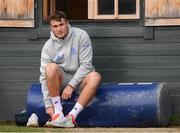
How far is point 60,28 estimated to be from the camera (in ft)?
21.4

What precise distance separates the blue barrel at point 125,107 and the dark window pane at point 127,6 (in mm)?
1047

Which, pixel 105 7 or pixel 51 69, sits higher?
pixel 105 7

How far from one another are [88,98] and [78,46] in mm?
626

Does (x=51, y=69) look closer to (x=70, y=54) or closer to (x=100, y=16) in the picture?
(x=70, y=54)

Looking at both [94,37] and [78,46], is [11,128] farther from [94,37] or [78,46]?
[94,37]

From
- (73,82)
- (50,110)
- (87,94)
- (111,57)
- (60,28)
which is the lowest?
(50,110)

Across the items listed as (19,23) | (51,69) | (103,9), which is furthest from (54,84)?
(103,9)

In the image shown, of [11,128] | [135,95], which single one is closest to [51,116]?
[11,128]

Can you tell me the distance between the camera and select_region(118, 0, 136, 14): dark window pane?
23.6 feet

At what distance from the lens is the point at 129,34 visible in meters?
7.12

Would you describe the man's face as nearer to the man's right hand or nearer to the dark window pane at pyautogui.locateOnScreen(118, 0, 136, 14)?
the man's right hand

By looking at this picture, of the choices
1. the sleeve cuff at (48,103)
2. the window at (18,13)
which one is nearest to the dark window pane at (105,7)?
the window at (18,13)

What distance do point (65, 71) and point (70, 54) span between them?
0.19 m

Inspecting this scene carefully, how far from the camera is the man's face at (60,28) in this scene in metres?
6.53
